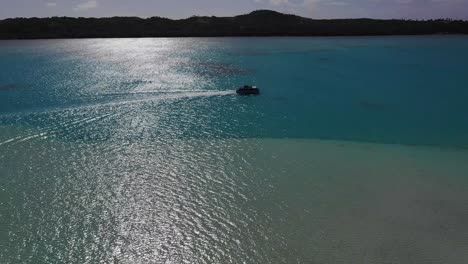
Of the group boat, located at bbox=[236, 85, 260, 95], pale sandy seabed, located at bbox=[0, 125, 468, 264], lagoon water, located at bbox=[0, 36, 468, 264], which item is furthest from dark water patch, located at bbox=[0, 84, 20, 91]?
boat, located at bbox=[236, 85, 260, 95]

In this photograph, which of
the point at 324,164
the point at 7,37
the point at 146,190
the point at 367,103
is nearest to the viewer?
the point at 146,190

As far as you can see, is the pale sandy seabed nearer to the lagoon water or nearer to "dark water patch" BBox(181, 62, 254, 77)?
the lagoon water

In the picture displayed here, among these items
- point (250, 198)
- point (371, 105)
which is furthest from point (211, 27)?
point (250, 198)

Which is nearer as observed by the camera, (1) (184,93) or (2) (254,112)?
(2) (254,112)

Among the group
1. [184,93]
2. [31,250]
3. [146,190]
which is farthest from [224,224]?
[184,93]

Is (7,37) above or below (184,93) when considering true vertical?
above

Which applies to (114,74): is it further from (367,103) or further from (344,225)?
(344,225)
